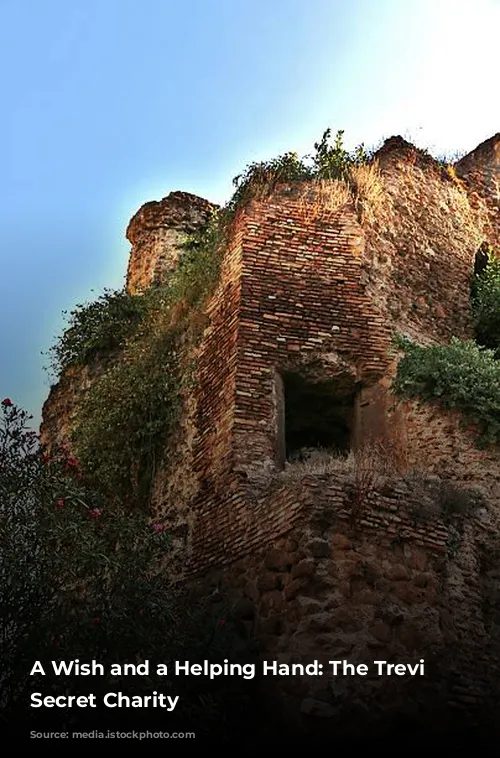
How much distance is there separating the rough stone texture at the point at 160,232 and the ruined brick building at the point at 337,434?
0.04 m

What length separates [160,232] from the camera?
16.2m

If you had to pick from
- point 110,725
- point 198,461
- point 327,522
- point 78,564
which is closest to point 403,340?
point 198,461

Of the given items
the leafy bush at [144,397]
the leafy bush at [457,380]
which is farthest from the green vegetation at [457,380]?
the leafy bush at [144,397]

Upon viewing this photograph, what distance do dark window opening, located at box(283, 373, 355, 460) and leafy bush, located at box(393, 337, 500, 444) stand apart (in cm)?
86

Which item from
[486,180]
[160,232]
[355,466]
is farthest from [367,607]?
[486,180]

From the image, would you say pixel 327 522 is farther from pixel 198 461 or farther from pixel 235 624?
pixel 198 461

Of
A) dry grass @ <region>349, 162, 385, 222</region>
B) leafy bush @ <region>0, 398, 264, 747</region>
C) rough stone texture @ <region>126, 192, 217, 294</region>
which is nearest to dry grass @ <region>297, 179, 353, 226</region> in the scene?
dry grass @ <region>349, 162, 385, 222</region>

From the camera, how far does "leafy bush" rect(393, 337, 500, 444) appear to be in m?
10.5

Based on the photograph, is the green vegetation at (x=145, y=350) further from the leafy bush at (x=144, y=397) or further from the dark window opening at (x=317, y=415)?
the dark window opening at (x=317, y=415)

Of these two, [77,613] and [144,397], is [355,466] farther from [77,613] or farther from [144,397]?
[144,397]

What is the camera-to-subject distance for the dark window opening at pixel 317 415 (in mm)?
11438

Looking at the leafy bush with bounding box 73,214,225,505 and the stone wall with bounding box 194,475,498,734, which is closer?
the stone wall with bounding box 194,475,498,734

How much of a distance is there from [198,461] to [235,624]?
113 inches

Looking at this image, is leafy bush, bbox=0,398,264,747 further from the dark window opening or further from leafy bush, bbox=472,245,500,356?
leafy bush, bbox=472,245,500,356
